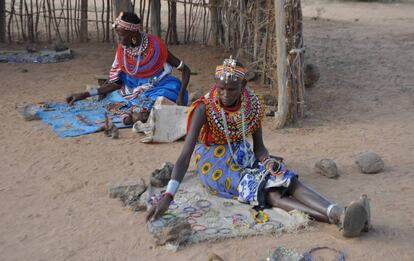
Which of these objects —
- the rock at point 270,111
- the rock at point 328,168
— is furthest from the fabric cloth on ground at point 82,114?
the rock at point 328,168

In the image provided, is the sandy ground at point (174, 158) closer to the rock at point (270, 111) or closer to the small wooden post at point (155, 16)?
the rock at point (270, 111)

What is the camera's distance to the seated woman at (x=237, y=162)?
11.4ft

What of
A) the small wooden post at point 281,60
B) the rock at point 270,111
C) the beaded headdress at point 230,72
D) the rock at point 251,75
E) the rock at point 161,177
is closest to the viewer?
the beaded headdress at point 230,72

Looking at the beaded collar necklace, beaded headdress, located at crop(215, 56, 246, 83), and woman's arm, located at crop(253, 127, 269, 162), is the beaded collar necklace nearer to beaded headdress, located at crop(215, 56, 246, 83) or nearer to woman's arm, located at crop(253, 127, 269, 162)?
woman's arm, located at crop(253, 127, 269, 162)

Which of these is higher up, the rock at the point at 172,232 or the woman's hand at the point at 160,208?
the woman's hand at the point at 160,208

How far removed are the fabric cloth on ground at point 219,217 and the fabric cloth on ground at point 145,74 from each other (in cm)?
199

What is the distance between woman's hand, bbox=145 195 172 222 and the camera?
3.32m

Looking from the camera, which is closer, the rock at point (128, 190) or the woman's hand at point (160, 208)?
the woman's hand at point (160, 208)

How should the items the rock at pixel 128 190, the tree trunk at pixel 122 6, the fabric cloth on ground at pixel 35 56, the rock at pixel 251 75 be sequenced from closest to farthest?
1. the rock at pixel 128 190
2. the rock at pixel 251 75
3. the tree trunk at pixel 122 6
4. the fabric cloth on ground at pixel 35 56

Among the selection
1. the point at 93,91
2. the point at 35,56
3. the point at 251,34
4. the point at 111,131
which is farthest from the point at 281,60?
the point at 35,56

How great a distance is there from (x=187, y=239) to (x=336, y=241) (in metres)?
0.88

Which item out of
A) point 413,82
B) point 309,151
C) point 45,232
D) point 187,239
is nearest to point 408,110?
point 413,82

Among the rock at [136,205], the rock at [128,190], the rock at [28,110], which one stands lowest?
the rock at [136,205]

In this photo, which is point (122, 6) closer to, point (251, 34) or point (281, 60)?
point (251, 34)
